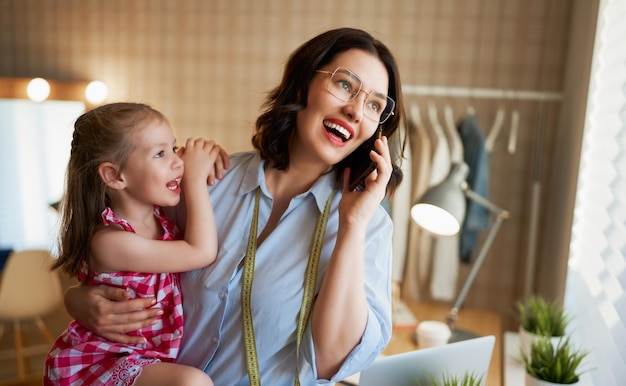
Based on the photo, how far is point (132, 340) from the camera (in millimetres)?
1330

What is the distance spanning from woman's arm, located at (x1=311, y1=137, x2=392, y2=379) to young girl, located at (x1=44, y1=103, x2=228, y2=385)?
0.30m

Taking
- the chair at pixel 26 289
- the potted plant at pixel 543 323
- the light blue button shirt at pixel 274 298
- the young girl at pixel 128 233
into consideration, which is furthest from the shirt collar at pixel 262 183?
the chair at pixel 26 289

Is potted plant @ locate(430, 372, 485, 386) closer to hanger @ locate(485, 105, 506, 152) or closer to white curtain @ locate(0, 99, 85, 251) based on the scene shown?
hanger @ locate(485, 105, 506, 152)

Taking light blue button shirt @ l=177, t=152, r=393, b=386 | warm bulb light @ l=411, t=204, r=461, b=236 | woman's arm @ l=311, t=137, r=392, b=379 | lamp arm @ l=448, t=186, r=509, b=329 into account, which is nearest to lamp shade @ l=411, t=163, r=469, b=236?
warm bulb light @ l=411, t=204, r=461, b=236

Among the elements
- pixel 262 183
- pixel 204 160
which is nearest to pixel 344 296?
pixel 262 183

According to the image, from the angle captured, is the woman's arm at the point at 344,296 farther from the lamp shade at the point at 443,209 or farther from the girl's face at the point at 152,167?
the lamp shade at the point at 443,209

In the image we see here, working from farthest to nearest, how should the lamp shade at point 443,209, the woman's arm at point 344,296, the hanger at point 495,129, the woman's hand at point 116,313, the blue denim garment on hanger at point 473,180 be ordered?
the hanger at point 495,129 < the blue denim garment on hanger at point 473,180 < the lamp shade at point 443,209 < the woman's hand at point 116,313 < the woman's arm at point 344,296

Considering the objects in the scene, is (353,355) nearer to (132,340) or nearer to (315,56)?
(132,340)

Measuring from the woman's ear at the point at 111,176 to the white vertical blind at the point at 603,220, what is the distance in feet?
4.25

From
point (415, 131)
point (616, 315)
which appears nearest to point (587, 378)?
point (616, 315)

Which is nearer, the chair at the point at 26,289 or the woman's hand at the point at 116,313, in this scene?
the woman's hand at the point at 116,313

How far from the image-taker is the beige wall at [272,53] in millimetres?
3322

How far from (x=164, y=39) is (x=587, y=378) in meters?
3.27

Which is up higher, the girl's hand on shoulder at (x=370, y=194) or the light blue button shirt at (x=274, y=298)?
the girl's hand on shoulder at (x=370, y=194)
